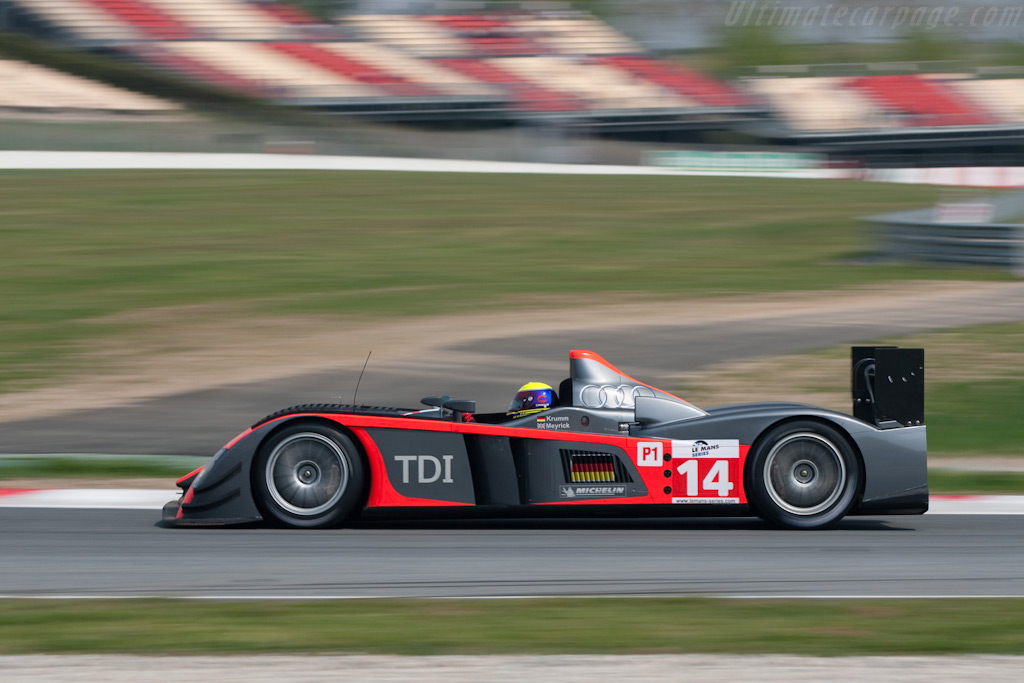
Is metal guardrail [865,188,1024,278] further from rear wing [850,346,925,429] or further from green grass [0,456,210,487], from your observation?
green grass [0,456,210,487]

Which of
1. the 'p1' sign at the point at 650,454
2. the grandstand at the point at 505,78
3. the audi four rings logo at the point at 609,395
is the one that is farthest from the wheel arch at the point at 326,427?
the grandstand at the point at 505,78

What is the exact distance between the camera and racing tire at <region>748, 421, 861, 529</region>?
6.97m

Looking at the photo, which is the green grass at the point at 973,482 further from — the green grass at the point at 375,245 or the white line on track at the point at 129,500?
the green grass at the point at 375,245

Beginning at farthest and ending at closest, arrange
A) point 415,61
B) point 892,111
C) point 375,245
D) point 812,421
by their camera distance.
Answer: point 892,111, point 415,61, point 375,245, point 812,421

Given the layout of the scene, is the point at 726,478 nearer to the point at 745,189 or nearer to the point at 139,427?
the point at 139,427

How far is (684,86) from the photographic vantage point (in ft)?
182

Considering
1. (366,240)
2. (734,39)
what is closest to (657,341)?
(366,240)

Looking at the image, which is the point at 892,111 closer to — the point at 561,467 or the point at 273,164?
the point at 273,164

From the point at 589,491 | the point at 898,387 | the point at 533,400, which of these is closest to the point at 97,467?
the point at 533,400

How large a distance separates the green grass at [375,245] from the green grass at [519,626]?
7.69 m

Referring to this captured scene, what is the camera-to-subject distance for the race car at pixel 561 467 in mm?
6910

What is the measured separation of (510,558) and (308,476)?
130 centimetres

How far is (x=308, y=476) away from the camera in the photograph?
23.0ft

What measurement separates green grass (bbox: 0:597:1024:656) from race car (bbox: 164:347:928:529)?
4.68 feet
